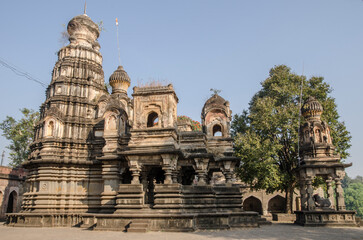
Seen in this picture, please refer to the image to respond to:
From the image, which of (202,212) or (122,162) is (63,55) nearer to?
Result: (122,162)

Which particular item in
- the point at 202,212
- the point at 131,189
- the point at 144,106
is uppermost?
the point at 144,106

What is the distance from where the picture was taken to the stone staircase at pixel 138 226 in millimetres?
12828

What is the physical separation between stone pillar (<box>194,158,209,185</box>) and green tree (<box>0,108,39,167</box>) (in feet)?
75.6

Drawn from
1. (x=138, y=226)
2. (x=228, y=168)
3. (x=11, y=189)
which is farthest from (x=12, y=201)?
(x=228, y=168)

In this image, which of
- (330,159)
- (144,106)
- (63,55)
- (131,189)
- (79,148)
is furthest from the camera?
(63,55)

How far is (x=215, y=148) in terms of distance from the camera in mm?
18844

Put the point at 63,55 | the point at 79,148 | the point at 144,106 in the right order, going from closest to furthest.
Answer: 1. the point at 144,106
2. the point at 79,148
3. the point at 63,55

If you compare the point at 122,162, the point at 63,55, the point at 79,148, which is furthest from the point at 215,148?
the point at 63,55

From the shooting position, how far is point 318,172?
18531 millimetres

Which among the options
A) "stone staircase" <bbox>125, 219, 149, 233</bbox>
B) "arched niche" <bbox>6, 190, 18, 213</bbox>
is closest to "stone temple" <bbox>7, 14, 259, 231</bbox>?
"stone staircase" <bbox>125, 219, 149, 233</bbox>

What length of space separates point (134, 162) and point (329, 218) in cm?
1179

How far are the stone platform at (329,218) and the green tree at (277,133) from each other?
3950 mm

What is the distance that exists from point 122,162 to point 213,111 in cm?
680

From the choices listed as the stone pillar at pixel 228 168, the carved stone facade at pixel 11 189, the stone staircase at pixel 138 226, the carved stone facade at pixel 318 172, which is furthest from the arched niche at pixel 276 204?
the carved stone facade at pixel 11 189
